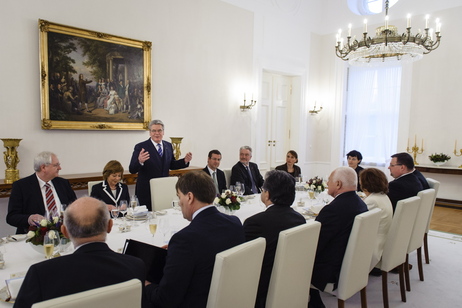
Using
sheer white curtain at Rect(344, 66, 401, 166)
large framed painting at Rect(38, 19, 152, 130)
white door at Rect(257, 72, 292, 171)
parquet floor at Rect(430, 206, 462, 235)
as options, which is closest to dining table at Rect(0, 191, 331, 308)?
large framed painting at Rect(38, 19, 152, 130)

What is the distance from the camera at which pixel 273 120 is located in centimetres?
851

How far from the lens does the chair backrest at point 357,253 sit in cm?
247

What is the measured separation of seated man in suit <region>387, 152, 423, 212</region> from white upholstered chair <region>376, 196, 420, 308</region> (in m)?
0.47

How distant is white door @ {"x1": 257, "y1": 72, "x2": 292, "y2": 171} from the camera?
8234mm

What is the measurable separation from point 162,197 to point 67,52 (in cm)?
263

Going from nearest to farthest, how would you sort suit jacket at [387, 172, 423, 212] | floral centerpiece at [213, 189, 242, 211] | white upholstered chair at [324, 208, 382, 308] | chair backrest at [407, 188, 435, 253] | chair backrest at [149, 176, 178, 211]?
white upholstered chair at [324, 208, 382, 308]
floral centerpiece at [213, 189, 242, 211]
chair backrest at [407, 188, 435, 253]
suit jacket at [387, 172, 423, 212]
chair backrest at [149, 176, 178, 211]

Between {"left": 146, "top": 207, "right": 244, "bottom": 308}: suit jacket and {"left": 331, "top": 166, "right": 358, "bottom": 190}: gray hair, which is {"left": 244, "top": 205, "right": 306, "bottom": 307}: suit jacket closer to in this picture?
{"left": 146, "top": 207, "right": 244, "bottom": 308}: suit jacket

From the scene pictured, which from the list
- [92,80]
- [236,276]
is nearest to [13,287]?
[236,276]

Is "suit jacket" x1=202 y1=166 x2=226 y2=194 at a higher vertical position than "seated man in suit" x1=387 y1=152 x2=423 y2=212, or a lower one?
lower

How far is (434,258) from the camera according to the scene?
4.53 m

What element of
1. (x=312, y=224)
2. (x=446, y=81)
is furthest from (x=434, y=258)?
(x=446, y=81)

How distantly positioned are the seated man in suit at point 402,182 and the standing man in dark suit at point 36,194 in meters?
3.33

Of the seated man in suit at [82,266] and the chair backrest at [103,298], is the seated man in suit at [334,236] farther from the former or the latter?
the chair backrest at [103,298]

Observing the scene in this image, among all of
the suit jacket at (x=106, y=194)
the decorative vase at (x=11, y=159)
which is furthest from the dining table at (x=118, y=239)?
the decorative vase at (x=11, y=159)
